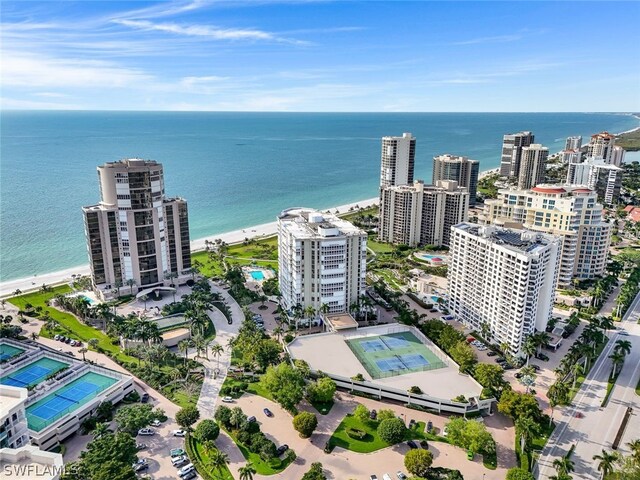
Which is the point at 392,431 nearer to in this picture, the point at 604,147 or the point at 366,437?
the point at 366,437

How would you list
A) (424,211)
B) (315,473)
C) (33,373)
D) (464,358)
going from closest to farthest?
(315,473) < (464,358) < (33,373) < (424,211)

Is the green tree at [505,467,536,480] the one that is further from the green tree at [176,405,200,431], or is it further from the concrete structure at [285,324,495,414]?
the green tree at [176,405,200,431]

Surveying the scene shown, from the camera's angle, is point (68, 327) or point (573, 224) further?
point (573, 224)

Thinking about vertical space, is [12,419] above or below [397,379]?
above

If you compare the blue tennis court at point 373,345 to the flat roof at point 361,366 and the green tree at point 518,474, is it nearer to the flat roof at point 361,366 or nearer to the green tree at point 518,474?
the flat roof at point 361,366

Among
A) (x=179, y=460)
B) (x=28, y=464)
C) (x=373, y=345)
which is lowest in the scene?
(x=179, y=460)

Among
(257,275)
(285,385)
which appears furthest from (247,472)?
(257,275)

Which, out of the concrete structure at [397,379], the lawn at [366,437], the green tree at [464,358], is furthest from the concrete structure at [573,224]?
the lawn at [366,437]

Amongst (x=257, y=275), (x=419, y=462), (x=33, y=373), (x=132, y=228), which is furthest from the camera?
(x=257, y=275)

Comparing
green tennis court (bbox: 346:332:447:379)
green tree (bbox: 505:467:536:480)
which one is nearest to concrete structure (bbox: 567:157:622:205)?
green tennis court (bbox: 346:332:447:379)
